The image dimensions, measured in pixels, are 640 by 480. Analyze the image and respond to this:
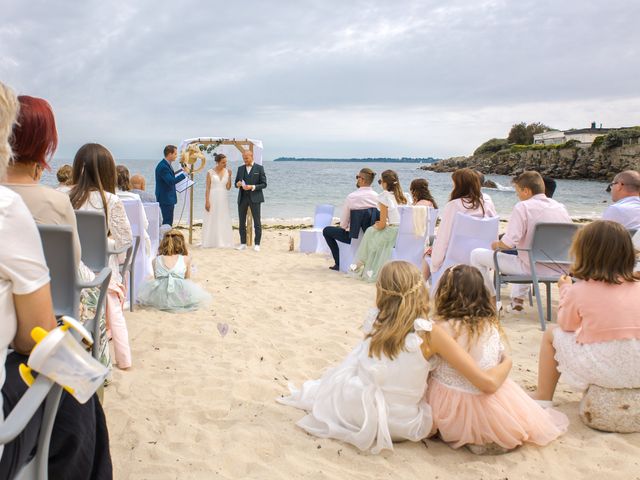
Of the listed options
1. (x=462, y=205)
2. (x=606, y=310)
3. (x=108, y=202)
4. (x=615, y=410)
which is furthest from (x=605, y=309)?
(x=108, y=202)

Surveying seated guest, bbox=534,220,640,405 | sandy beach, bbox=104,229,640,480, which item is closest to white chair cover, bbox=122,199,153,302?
sandy beach, bbox=104,229,640,480

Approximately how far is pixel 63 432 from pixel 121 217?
8.79 ft

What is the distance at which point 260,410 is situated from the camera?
3.29 metres

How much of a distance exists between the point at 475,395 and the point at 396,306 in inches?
23.0

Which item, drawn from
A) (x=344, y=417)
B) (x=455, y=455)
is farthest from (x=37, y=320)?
(x=455, y=455)

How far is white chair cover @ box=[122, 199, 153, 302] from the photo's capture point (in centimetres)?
549

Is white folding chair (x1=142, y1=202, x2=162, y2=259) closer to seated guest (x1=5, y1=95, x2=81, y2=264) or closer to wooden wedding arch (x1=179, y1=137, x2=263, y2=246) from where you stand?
wooden wedding arch (x1=179, y1=137, x2=263, y2=246)

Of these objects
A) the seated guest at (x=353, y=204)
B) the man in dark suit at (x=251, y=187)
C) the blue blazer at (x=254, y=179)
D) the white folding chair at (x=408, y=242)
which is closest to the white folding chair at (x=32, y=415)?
the white folding chair at (x=408, y=242)

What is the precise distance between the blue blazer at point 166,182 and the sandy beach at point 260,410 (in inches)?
159

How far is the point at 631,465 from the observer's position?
8.71ft

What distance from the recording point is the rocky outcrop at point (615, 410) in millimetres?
2953

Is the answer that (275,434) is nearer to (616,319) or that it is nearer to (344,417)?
(344,417)

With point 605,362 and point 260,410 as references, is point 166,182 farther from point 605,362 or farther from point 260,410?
point 605,362

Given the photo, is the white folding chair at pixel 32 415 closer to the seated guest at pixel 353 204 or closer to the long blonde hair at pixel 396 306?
the long blonde hair at pixel 396 306
